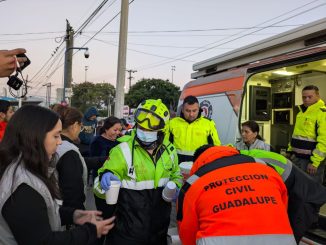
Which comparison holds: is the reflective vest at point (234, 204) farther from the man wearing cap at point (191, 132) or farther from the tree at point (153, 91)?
the tree at point (153, 91)

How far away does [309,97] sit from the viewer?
4965 millimetres

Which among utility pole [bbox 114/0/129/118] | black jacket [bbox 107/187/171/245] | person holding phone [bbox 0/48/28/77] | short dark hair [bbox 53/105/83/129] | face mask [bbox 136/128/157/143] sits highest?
utility pole [bbox 114/0/129/118]

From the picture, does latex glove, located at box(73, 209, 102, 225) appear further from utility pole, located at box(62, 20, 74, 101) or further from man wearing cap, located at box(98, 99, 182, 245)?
utility pole, located at box(62, 20, 74, 101)

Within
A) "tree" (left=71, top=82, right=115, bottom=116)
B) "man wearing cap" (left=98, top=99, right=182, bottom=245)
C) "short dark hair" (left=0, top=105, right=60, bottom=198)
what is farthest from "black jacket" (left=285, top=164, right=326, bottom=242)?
"tree" (left=71, top=82, right=115, bottom=116)

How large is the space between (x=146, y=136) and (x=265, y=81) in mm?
5464

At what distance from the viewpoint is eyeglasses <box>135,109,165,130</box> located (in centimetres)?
263

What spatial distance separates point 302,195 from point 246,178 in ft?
1.69

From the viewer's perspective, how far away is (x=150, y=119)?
2633 mm

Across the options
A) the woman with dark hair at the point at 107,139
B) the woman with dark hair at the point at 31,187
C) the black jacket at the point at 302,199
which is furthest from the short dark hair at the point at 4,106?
the black jacket at the point at 302,199

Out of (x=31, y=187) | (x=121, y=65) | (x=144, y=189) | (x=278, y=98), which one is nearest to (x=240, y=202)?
(x=144, y=189)

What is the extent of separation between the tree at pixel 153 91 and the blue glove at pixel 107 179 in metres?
47.5

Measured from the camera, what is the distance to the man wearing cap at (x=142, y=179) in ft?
8.10

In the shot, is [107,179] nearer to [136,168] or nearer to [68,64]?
[136,168]

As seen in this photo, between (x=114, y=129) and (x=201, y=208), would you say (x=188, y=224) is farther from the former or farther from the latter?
(x=114, y=129)
